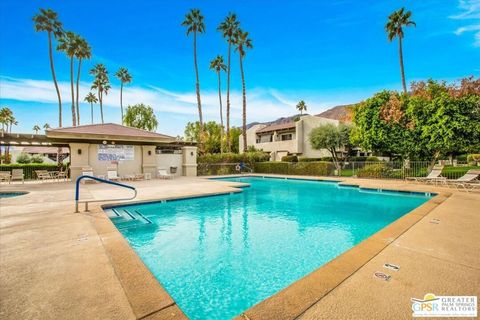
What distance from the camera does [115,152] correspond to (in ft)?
57.3

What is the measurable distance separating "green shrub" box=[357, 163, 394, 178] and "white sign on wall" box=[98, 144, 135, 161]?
17.9 metres

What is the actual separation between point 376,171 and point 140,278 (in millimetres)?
18315

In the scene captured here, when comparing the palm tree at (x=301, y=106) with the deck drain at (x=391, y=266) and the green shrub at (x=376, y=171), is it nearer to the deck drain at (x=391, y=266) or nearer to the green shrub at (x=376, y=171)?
the green shrub at (x=376, y=171)

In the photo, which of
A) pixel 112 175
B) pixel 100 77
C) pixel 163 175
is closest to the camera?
pixel 112 175

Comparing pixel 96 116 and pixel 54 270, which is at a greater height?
pixel 96 116

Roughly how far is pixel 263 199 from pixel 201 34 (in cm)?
2383

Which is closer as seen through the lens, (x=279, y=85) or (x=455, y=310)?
(x=455, y=310)

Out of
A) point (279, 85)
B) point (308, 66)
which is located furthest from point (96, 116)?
point (308, 66)

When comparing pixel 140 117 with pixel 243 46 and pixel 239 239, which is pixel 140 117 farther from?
pixel 239 239

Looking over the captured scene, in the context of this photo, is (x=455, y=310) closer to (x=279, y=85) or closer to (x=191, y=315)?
(x=191, y=315)

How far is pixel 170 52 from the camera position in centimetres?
2477

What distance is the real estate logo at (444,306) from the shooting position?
227 centimetres

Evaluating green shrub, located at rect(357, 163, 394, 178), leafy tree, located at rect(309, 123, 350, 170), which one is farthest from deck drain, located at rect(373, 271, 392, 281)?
leafy tree, located at rect(309, 123, 350, 170)

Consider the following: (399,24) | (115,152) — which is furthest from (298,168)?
(399,24)
